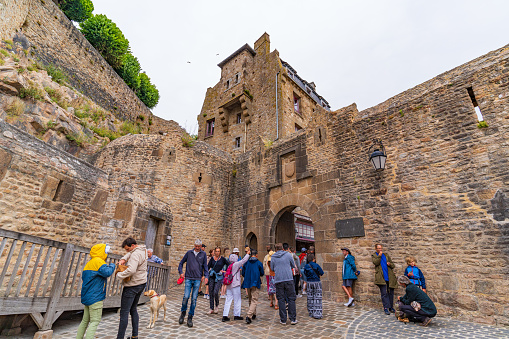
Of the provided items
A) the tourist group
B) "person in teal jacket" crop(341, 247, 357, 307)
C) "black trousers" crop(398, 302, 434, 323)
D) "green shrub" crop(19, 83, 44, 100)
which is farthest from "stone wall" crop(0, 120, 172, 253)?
"black trousers" crop(398, 302, 434, 323)

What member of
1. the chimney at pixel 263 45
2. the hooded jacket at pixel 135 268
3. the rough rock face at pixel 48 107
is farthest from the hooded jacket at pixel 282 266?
the chimney at pixel 263 45

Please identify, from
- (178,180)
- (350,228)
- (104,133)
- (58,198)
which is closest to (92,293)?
(58,198)

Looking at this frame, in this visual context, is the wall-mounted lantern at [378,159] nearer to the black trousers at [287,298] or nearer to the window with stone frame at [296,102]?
the black trousers at [287,298]

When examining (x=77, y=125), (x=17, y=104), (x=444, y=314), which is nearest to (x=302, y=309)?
(x=444, y=314)

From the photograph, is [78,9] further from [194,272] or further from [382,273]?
[382,273]

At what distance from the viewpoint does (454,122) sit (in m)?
6.46

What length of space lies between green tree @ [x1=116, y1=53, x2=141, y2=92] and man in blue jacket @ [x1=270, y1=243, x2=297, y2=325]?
25.5 m

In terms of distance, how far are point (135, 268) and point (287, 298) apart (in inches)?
114

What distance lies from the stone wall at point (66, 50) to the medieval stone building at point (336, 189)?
249mm

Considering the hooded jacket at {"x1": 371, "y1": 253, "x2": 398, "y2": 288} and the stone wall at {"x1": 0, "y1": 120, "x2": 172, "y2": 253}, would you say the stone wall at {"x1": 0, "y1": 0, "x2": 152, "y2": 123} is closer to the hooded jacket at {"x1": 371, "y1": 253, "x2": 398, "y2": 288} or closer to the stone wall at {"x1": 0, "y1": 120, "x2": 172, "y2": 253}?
the stone wall at {"x1": 0, "y1": 120, "x2": 172, "y2": 253}

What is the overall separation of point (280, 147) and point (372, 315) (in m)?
7.01

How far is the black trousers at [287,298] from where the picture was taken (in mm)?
4855

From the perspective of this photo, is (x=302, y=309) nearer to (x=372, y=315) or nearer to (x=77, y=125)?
(x=372, y=315)

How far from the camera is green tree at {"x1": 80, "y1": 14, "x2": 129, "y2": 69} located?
22.2m
